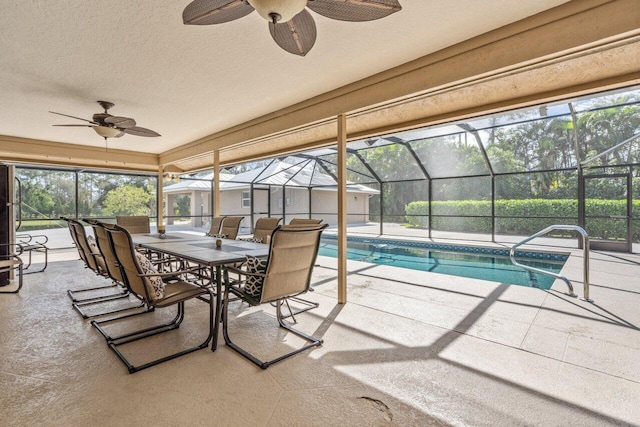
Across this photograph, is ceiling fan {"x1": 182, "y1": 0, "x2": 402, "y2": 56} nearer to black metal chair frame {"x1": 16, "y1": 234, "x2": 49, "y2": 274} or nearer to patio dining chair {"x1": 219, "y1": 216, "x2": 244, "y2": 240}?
patio dining chair {"x1": 219, "y1": 216, "x2": 244, "y2": 240}

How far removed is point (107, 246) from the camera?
2691mm

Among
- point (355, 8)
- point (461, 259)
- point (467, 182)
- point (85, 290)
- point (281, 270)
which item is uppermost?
point (467, 182)

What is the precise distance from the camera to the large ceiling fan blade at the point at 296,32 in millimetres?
1837

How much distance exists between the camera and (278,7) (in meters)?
1.51

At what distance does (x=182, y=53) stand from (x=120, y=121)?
1.63 metres

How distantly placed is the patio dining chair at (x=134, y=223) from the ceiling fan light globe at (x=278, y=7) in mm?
5148

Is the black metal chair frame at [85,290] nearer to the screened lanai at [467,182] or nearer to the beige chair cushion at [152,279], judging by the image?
the beige chair cushion at [152,279]

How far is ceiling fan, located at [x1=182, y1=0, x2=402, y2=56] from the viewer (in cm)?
153

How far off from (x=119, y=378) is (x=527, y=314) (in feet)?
12.2

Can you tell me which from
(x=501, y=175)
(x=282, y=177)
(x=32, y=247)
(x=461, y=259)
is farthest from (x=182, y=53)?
(x=282, y=177)

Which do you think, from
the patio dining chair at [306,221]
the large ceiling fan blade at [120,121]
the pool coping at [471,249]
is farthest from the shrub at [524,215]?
the large ceiling fan blade at [120,121]

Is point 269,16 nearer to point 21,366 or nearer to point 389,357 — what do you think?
point 389,357

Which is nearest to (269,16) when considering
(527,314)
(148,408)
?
(148,408)

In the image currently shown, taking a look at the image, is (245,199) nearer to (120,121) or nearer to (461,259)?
(461,259)
